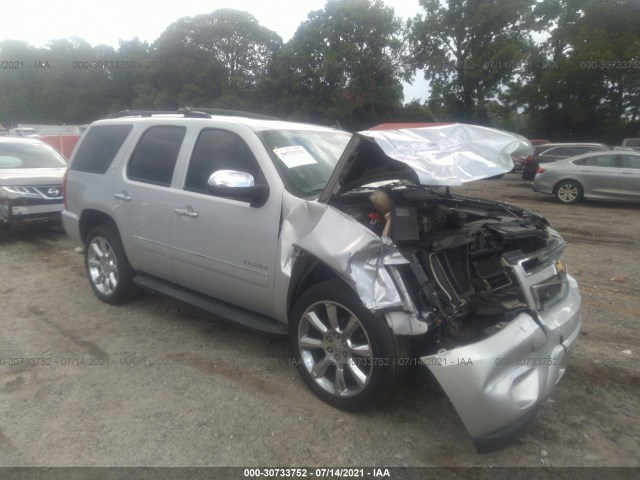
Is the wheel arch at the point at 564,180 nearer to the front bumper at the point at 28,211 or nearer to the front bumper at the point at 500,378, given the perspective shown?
the front bumper at the point at 500,378

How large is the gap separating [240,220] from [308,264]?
0.66 m

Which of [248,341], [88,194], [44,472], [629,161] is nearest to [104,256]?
[88,194]

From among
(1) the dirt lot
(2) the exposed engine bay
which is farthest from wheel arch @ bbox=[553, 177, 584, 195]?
(2) the exposed engine bay

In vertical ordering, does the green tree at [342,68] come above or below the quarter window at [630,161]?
above

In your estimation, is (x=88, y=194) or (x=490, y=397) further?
(x=88, y=194)

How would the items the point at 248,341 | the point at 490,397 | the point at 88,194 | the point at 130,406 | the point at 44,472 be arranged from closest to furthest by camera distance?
1. the point at 490,397
2. the point at 44,472
3. the point at 130,406
4. the point at 248,341
5. the point at 88,194

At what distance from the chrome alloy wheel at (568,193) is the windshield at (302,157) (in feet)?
34.0

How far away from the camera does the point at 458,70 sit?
117 feet

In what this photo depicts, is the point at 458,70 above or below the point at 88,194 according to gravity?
above

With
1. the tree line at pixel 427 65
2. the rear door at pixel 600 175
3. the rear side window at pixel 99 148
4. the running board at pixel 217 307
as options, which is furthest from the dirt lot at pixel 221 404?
the tree line at pixel 427 65

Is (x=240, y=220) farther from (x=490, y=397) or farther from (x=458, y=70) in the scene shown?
(x=458, y=70)

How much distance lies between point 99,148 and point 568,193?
38.1 feet

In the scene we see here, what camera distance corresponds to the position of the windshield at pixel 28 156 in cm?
806

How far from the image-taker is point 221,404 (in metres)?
3.06
